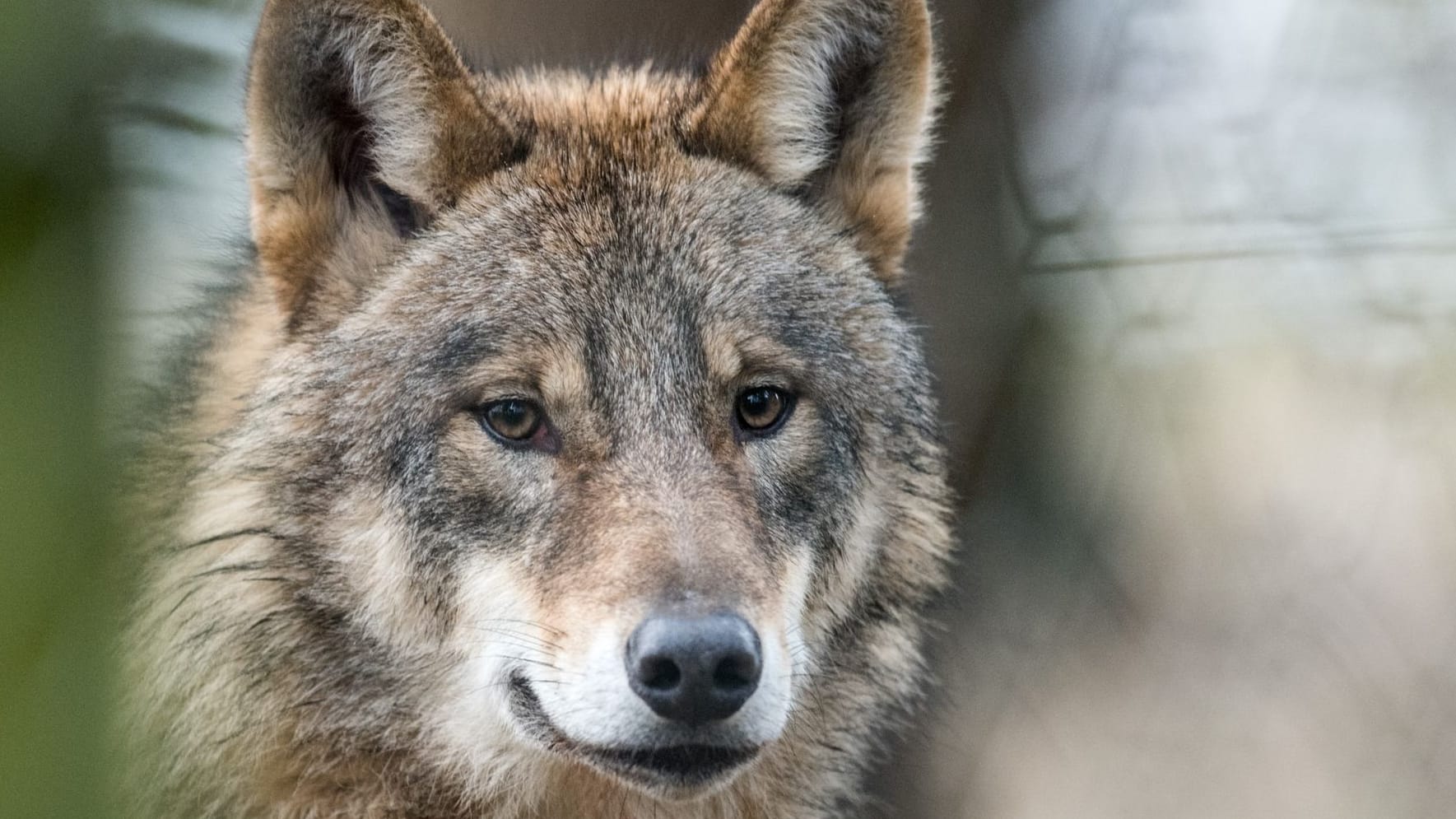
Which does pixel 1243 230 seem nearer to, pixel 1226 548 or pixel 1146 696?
pixel 1226 548

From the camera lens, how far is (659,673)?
155 cm

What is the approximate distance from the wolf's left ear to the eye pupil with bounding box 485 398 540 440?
0.60 m

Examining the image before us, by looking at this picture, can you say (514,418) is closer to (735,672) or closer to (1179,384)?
(735,672)

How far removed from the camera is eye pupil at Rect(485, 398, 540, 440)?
6.07ft

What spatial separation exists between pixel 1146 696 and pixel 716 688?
2282 mm

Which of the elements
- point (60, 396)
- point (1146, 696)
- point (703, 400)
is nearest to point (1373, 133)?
point (1146, 696)

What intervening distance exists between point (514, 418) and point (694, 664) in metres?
0.53

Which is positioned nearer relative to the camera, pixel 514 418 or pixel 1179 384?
pixel 514 418

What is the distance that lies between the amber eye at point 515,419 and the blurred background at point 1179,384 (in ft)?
2.43

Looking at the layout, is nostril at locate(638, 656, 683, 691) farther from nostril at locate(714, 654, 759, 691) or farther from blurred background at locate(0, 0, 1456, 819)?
blurred background at locate(0, 0, 1456, 819)

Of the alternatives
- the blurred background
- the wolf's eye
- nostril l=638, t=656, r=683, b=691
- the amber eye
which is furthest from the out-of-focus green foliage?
the blurred background

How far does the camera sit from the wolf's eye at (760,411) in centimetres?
196

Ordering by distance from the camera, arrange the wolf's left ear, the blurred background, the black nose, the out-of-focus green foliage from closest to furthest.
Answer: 1. the out-of-focus green foliage
2. the black nose
3. the wolf's left ear
4. the blurred background

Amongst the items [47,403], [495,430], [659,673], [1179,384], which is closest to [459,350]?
[495,430]
